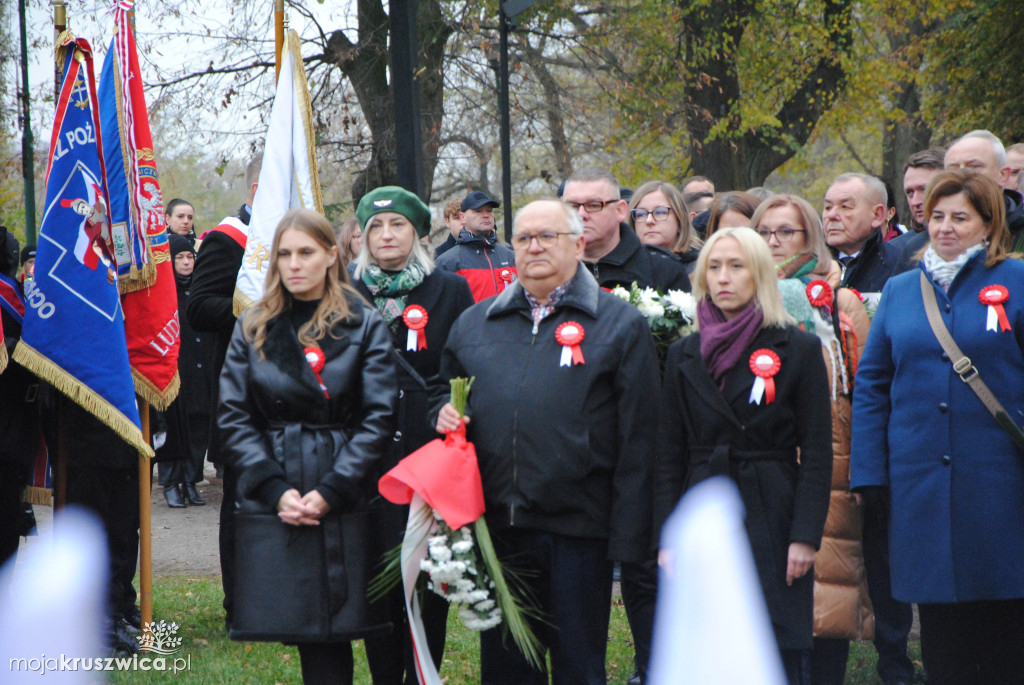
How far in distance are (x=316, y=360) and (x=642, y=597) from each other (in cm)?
165

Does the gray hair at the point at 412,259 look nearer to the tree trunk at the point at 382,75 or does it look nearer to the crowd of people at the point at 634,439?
the crowd of people at the point at 634,439

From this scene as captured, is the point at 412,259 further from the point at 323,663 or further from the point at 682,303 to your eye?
the point at 323,663

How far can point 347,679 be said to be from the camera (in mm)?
4082

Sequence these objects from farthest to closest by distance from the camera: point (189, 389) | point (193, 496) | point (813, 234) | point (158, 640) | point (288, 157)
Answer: point (193, 496)
point (189, 389)
point (288, 157)
point (158, 640)
point (813, 234)

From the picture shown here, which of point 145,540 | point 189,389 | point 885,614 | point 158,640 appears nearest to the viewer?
point 885,614

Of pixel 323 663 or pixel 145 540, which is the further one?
pixel 145 540

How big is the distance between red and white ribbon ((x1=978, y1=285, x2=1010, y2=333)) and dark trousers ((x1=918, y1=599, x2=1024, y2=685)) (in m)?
1.02

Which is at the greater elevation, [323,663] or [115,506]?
[115,506]

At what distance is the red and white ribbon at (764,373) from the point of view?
376 centimetres

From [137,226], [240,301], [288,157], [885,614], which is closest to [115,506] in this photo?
[240,301]

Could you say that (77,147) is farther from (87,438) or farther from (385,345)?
(385,345)

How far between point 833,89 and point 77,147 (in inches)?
597

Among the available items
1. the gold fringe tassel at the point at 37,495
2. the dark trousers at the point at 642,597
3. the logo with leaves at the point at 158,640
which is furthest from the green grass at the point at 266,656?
the gold fringe tassel at the point at 37,495

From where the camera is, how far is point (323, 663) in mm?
4008
